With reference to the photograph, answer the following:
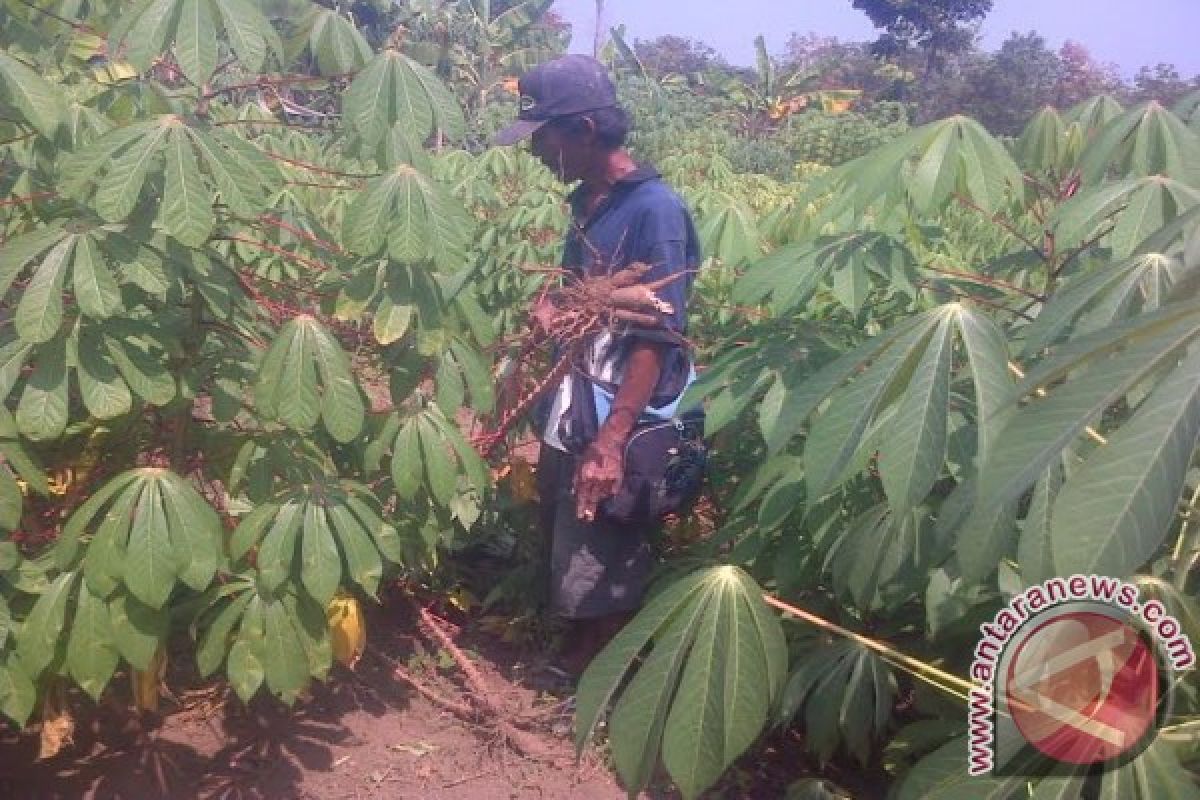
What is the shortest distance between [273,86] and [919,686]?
1.60 metres

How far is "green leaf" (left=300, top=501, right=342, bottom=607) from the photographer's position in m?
1.61

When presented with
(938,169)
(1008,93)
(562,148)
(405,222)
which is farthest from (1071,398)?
(1008,93)

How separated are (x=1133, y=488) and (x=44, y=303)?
4.54ft

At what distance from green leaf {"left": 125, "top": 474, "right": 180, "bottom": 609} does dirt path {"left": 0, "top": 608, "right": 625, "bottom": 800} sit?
0.65 m

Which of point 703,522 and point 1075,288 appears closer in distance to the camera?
point 1075,288

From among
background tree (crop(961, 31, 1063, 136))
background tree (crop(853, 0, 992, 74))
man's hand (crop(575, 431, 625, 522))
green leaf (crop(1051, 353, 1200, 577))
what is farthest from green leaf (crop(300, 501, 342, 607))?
background tree (crop(853, 0, 992, 74))

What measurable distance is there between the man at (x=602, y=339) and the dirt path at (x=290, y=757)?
0.37m

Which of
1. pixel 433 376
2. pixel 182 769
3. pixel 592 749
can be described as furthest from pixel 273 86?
pixel 592 749

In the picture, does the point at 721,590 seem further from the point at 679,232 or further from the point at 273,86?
the point at 273,86

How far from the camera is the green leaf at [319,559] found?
161cm

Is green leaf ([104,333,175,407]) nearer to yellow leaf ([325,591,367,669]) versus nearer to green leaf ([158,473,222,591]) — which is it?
green leaf ([158,473,222,591])

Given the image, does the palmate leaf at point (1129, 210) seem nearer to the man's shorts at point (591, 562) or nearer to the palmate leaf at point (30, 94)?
the man's shorts at point (591, 562)

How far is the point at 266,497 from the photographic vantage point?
1.72 meters

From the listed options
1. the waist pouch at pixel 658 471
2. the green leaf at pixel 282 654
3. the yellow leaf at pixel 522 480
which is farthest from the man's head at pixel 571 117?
the green leaf at pixel 282 654
